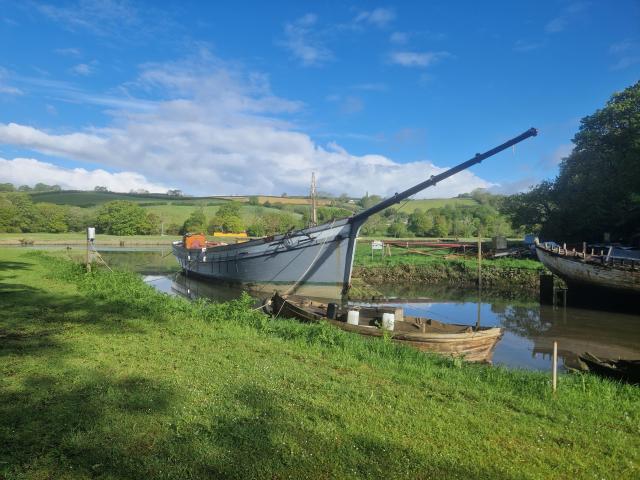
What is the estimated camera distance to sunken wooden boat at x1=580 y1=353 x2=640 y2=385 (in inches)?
340

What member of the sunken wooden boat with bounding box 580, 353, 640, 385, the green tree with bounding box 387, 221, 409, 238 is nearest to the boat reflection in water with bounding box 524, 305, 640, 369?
the sunken wooden boat with bounding box 580, 353, 640, 385

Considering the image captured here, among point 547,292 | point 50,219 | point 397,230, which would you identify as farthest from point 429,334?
point 50,219

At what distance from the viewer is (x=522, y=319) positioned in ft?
66.3

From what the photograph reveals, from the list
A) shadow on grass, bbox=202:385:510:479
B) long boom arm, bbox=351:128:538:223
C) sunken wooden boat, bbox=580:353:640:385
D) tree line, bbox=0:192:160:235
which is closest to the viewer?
shadow on grass, bbox=202:385:510:479

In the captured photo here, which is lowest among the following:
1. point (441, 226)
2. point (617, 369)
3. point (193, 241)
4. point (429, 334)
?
point (617, 369)

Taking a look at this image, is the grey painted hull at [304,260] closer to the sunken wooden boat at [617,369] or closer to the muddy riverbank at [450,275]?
the muddy riverbank at [450,275]

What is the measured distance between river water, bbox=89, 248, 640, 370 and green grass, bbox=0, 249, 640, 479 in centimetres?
617

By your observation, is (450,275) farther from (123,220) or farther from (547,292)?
(123,220)

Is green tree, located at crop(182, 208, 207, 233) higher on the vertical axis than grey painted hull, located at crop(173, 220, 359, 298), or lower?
higher

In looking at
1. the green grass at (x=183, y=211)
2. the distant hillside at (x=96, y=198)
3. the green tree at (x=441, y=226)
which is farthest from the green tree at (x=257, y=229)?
the green tree at (x=441, y=226)

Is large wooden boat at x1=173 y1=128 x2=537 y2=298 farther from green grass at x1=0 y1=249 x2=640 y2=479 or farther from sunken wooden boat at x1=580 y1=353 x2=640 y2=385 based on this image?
green grass at x1=0 y1=249 x2=640 y2=479

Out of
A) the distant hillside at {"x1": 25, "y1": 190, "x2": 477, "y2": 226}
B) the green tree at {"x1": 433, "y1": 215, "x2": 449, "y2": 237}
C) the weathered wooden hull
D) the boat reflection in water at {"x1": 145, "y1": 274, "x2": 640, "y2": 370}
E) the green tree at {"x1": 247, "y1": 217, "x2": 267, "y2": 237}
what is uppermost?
the distant hillside at {"x1": 25, "y1": 190, "x2": 477, "y2": 226}

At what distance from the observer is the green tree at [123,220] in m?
90.6

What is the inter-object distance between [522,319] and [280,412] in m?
17.8
